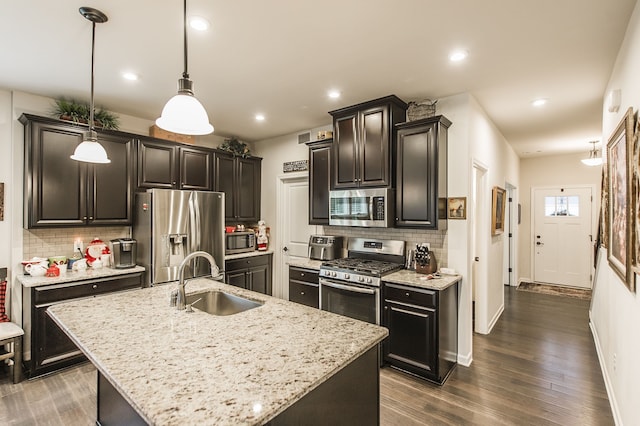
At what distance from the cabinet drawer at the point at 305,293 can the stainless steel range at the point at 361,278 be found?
0.56ft

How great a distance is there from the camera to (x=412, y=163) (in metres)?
3.31

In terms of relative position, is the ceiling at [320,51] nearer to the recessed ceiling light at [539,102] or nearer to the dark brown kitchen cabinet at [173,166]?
the recessed ceiling light at [539,102]

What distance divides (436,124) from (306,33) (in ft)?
5.23

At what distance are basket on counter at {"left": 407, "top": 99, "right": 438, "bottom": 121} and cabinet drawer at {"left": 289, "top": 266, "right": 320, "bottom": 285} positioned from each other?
81.9 inches

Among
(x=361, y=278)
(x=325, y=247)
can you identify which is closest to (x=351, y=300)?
(x=361, y=278)

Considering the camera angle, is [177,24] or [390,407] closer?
[177,24]

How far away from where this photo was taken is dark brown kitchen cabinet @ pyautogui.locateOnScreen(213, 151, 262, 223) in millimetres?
4789

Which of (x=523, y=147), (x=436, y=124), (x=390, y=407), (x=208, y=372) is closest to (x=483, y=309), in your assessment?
(x=390, y=407)

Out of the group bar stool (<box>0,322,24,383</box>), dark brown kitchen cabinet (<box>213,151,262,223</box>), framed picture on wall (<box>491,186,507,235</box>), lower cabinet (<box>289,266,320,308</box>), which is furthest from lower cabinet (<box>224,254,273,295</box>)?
framed picture on wall (<box>491,186,507,235</box>)

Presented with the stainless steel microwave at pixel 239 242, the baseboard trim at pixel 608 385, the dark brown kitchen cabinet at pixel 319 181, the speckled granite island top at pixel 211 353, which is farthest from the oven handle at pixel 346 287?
the baseboard trim at pixel 608 385

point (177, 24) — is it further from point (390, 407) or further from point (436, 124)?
point (390, 407)

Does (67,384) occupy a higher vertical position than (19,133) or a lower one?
lower

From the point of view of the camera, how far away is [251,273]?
4.84 m

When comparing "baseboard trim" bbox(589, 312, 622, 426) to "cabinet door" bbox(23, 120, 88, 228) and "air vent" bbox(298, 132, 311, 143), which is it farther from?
"cabinet door" bbox(23, 120, 88, 228)
